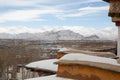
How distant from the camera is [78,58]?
31.7 ft

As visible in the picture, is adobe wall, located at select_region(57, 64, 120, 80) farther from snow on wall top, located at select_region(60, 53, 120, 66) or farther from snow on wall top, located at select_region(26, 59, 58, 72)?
snow on wall top, located at select_region(26, 59, 58, 72)

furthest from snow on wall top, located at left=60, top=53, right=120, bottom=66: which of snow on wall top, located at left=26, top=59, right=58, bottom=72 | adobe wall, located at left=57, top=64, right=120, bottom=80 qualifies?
snow on wall top, located at left=26, top=59, right=58, bottom=72

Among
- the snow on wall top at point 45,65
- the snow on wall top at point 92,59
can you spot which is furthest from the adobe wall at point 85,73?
the snow on wall top at point 45,65

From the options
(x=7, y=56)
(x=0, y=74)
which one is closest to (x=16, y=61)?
(x=7, y=56)

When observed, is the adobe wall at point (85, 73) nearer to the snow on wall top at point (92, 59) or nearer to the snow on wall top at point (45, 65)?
the snow on wall top at point (92, 59)

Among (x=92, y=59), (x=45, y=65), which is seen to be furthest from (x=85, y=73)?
(x=45, y=65)

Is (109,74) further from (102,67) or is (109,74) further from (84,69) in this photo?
(84,69)

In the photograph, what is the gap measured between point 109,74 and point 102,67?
0.27 metres

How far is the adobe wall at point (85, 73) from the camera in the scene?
8.64 metres

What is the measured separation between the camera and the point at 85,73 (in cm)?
930

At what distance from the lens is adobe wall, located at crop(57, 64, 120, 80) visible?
864 cm

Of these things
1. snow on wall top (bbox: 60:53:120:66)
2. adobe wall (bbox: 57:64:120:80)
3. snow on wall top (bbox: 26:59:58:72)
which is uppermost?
snow on wall top (bbox: 60:53:120:66)

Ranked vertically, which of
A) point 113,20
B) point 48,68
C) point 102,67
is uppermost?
point 113,20

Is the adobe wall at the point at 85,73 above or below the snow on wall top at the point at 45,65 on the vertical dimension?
above
